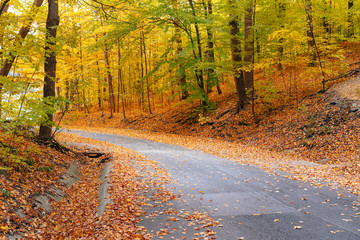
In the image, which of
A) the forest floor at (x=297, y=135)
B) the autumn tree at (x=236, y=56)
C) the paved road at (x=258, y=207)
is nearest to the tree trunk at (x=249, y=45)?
the autumn tree at (x=236, y=56)

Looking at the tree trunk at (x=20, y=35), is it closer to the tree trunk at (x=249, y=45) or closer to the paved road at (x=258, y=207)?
the paved road at (x=258, y=207)

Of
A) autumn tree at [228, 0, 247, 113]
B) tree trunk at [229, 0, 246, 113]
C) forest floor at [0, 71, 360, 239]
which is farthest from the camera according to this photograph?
tree trunk at [229, 0, 246, 113]

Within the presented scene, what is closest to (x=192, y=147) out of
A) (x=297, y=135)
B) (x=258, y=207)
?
(x=297, y=135)

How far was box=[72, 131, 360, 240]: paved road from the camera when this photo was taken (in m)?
4.50

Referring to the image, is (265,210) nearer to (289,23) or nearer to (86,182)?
(86,182)

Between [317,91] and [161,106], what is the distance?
15.7m

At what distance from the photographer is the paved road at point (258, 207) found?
450 cm

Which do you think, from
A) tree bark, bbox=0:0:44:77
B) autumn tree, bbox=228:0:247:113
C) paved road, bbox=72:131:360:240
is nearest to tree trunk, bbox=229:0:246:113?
autumn tree, bbox=228:0:247:113

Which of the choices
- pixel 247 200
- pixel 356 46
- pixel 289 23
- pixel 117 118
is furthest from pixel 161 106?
Result: pixel 247 200

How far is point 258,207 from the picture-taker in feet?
18.4

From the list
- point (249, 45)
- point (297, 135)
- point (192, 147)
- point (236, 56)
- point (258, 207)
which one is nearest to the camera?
point (258, 207)

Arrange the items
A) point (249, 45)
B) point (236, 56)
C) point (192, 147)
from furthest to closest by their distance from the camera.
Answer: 1. point (236, 56)
2. point (249, 45)
3. point (192, 147)

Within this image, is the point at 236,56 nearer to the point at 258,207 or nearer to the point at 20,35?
the point at 20,35

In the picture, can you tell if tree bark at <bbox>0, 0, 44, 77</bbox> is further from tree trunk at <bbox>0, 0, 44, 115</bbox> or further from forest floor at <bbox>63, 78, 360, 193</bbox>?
forest floor at <bbox>63, 78, 360, 193</bbox>
